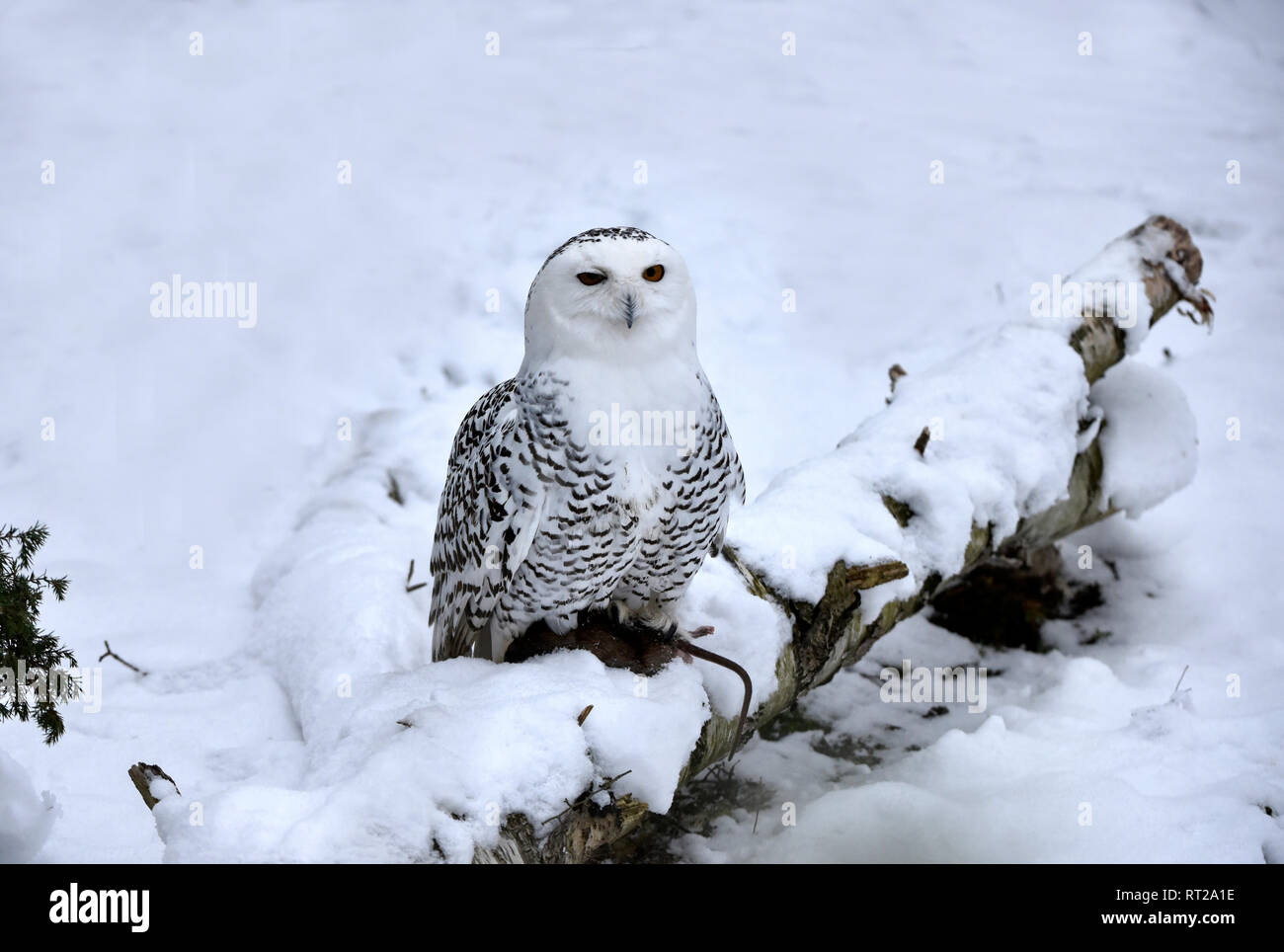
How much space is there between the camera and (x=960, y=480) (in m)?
3.62

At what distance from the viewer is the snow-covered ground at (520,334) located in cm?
327

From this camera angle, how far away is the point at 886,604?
3.41 metres

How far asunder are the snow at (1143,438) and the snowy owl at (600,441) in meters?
2.11

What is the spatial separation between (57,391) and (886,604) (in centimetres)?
425

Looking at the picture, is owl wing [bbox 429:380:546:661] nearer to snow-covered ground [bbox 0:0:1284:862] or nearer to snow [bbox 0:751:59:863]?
snow-covered ground [bbox 0:0:1284:862]

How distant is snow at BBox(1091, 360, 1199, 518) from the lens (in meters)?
4.30
